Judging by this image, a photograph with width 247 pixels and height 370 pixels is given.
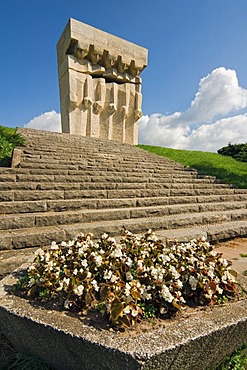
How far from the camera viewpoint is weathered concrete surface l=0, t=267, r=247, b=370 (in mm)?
1256

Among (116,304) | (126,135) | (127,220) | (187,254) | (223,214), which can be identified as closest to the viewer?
(116,304)

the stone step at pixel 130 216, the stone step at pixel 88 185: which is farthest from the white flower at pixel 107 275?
the stone step at pixel 88 185

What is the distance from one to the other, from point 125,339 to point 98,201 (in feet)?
10.6

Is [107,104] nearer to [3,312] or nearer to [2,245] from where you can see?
[2,245]

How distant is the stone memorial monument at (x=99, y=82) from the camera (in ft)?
49.2

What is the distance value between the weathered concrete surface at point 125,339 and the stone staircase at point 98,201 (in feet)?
4.80

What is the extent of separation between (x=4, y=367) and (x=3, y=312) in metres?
0.42

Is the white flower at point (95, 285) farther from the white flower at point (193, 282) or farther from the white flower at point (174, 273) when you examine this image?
the white flower at point (193, 282)

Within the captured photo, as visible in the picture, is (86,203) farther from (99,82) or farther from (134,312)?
(99,82)

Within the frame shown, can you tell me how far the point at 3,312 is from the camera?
167cm

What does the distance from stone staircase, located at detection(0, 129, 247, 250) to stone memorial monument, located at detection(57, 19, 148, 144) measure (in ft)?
27.0

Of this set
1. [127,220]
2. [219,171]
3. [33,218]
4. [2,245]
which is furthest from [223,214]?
[219,171]

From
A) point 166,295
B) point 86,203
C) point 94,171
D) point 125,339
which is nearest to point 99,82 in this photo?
point 94,171

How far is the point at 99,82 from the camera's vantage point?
51.8 feet
